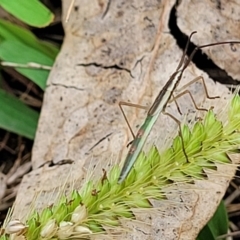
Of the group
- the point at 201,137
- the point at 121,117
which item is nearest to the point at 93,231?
the point at 201,137

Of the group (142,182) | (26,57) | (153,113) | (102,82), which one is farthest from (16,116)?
(142,182)

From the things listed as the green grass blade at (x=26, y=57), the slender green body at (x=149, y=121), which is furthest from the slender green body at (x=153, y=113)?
the green grass blade at (x=26, y=57)

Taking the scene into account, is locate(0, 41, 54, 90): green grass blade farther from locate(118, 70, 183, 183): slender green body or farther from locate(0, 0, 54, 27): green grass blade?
locate(118, 70, 183, 183): slender green body

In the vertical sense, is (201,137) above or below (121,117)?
above

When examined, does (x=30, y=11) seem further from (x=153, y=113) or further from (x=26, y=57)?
(x=153, y=113)

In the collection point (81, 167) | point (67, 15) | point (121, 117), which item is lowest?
point (81, 167)

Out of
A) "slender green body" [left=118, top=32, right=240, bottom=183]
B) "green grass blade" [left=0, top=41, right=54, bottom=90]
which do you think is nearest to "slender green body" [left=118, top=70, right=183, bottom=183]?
"slender green body" [left=118, top=32, right=240, bottom=183]

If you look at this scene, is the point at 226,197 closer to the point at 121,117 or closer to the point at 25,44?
the point at 121,117
